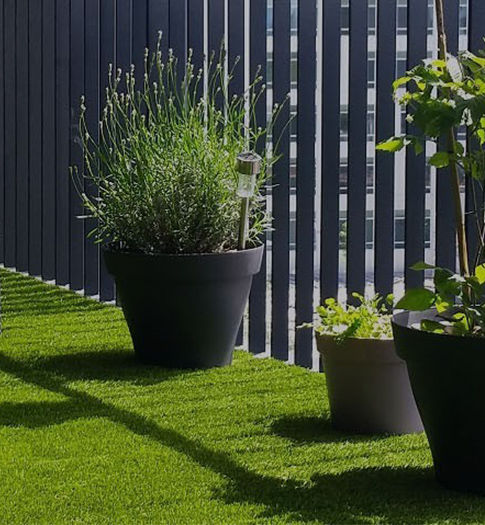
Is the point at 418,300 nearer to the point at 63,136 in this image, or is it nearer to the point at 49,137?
the point at 63,136

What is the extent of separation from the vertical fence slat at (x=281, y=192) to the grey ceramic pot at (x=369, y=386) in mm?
1104

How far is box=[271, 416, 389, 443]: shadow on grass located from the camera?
337cm

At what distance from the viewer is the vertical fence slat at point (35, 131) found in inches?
250

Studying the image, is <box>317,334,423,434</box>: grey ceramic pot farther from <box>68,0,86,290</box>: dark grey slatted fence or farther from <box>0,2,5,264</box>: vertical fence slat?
<box>0,2,5,264</box>: vertical fence slat

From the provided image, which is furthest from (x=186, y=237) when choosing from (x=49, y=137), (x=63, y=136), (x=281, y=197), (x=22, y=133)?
(x=22, y=133)

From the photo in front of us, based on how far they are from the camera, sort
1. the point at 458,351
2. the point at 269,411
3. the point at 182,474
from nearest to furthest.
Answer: the point at 458,351, the point at 182,474, the point at 269,411

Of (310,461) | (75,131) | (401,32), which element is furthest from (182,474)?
(75,131)

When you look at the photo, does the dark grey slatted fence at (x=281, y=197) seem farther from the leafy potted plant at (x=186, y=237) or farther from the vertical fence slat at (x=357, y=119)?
the vertical fence slat at (x=357, y=119)

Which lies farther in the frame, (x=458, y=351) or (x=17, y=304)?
(x=17, y=304)

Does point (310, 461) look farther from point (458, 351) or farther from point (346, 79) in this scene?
point (346, 79)

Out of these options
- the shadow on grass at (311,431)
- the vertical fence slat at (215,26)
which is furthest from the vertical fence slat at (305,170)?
the shadow on grass at (311,431)

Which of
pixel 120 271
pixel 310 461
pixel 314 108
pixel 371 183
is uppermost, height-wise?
pixel 314 108

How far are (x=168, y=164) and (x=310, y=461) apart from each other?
153cm

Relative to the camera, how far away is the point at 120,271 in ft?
14.0
